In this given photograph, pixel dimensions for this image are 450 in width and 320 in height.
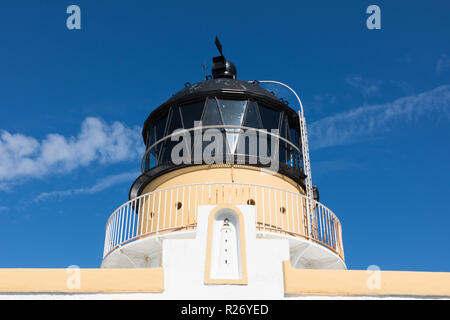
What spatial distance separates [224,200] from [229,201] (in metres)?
0.12

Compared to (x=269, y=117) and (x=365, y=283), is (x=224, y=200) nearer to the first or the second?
(x=269, y=117)

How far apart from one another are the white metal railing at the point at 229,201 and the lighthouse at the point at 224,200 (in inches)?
0.9

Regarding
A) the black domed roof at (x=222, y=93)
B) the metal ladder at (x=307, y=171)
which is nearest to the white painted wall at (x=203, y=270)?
the metal ladder at (x=307, y=171)

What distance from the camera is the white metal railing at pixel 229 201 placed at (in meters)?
11.0

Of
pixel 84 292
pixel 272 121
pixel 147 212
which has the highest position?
pixel 272 121

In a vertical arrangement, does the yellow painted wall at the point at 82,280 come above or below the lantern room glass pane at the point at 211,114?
below

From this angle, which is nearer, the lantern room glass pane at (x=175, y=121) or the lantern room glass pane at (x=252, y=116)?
the lantern room glass pane at (x=252, y=116)

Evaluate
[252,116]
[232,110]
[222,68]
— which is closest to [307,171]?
[252,116]

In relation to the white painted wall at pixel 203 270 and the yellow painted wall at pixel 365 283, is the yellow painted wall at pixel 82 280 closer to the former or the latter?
the white painted wall at pixel 203 270

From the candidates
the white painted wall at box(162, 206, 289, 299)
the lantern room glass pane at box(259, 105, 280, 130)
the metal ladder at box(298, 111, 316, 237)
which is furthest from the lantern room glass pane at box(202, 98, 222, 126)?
the white painted wall at box(162, 206, 289, 299)

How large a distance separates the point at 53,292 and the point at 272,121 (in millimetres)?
6935

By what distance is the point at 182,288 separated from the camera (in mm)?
8297
